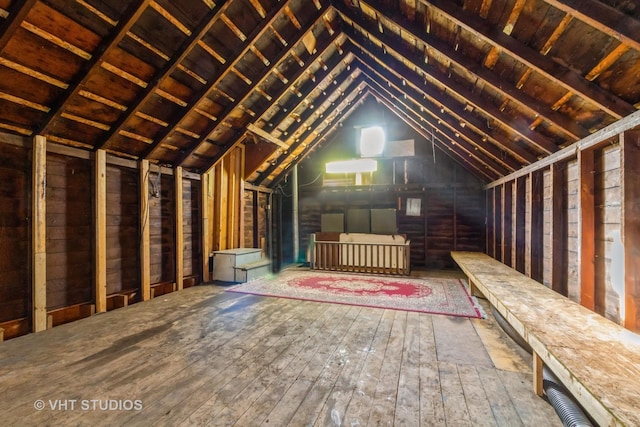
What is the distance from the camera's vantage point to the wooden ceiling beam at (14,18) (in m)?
2.15

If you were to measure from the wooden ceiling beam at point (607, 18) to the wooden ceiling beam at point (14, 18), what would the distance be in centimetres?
383

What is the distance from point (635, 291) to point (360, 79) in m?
5.48

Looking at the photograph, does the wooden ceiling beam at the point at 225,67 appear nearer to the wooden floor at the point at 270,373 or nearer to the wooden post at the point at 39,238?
the wooden post at the point at 39,238

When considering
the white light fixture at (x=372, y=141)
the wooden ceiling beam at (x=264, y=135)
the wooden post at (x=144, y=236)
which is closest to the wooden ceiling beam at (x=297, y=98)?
the wooden ceiling beam at (x=264, y=135)

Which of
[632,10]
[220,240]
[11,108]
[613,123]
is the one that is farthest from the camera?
[220,240]

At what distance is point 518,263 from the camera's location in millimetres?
4398

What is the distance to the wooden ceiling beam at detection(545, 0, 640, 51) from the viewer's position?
1.55 meters

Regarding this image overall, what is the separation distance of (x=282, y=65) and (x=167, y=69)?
73.6 inches

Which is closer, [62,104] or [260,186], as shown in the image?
[62,104]

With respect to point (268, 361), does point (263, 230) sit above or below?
above

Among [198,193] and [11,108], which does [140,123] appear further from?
[198,193]

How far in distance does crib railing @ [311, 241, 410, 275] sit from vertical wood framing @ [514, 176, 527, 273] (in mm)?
2086

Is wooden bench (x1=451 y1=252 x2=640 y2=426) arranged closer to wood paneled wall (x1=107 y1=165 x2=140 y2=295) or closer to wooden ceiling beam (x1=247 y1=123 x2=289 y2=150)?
wooden ceiling beam (x1=247 y1=123 x2=289 y2=150)

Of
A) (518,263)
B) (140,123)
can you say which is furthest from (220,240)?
(518,263)
